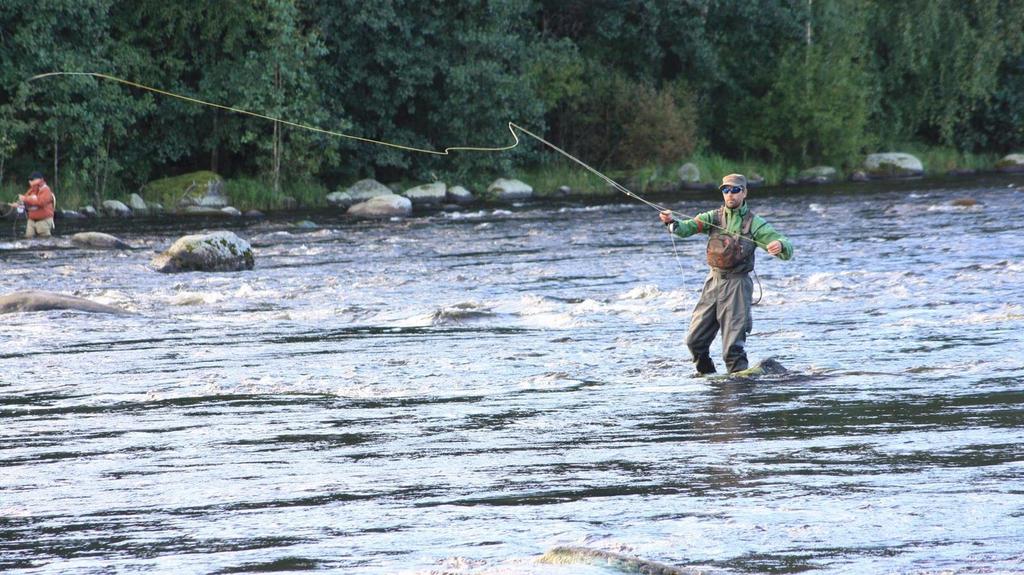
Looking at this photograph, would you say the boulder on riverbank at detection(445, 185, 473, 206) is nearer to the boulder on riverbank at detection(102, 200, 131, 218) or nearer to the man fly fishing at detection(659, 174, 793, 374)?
the boulder on riverbank at detection(102, 200, 131, 218)

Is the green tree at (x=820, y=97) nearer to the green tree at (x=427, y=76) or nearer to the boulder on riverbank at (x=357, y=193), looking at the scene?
the green tree at (x=427, y=76)

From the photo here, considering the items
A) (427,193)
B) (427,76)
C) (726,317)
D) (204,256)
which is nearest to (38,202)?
(204,256)

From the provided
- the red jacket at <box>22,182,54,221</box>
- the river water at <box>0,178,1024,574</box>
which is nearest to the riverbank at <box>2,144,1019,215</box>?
the red jacket at <box>22,182,54,221</box>

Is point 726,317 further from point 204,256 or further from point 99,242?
point 99,242

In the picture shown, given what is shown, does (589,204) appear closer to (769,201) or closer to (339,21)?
(769,201)

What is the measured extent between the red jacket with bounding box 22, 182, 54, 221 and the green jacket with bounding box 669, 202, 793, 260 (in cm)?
1753

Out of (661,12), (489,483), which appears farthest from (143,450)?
(661,12)

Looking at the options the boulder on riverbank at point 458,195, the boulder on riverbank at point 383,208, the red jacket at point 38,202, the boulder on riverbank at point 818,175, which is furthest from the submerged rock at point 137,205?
the boulder on riverbank at point 818,175

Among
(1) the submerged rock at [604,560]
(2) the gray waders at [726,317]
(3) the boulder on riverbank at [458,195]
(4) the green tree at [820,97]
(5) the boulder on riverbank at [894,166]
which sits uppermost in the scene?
(4) the green tree at [820,97]

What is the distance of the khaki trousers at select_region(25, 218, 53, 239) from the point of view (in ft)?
80.3

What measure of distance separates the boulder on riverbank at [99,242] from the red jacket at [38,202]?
1505 millimetres

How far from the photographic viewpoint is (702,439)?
7305 mm

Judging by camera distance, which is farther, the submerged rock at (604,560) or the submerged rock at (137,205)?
the submerged rock at (137,205)

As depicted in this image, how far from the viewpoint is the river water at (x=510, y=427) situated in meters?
5.38
